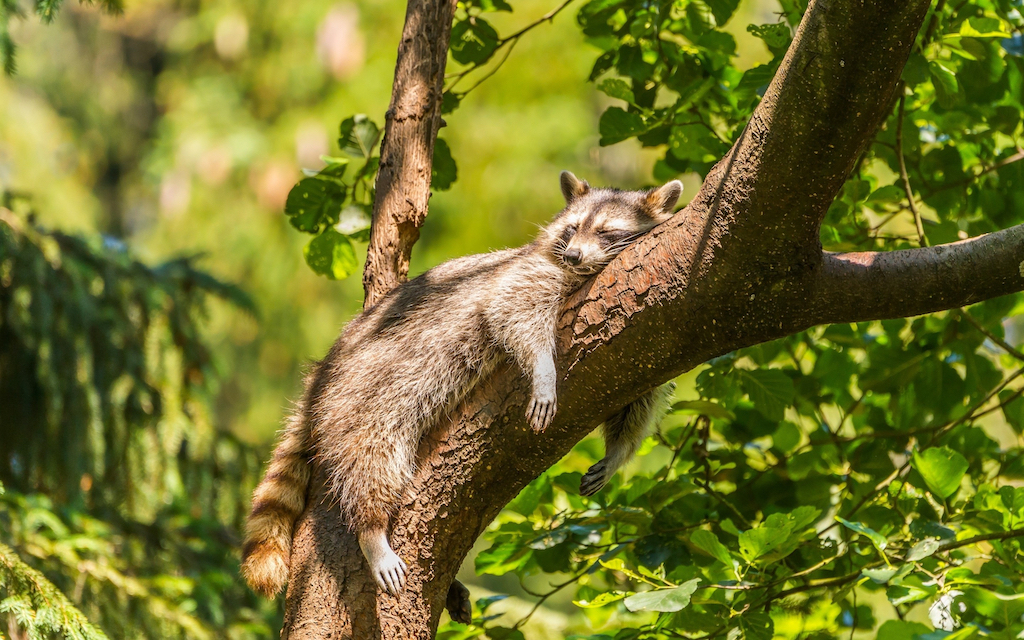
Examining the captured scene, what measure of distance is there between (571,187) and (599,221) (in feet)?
1.76

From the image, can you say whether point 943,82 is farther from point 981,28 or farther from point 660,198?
point 660,198

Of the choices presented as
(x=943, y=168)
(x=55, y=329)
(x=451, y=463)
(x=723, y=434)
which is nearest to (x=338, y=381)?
(x=451, y=463)

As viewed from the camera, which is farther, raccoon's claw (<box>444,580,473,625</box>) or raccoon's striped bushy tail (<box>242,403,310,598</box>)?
raccoon's claw (<box>444,580,473,625</box>)

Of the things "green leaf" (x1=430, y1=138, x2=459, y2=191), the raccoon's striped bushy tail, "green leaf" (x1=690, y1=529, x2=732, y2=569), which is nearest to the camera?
"green leaf" (x1=690, y1=529, x2=732, y2=569)

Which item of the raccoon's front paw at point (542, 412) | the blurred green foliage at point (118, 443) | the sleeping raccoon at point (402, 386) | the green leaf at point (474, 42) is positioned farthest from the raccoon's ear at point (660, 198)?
the blurred green foliage at point (118, 443)

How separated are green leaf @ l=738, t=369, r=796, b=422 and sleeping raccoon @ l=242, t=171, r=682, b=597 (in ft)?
1.13

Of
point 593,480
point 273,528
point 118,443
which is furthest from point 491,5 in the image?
point 118,443

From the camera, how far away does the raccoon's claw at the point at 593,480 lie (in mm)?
2818

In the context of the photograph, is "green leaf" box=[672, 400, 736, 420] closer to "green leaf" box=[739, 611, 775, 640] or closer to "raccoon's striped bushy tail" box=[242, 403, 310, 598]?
"green leaf" box=[739, 611, 775, 640]

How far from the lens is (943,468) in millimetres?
2176

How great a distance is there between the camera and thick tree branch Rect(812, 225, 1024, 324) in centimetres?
186

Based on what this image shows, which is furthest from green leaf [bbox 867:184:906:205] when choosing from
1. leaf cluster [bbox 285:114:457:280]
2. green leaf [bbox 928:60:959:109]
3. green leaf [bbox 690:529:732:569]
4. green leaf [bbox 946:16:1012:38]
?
leaf cluster [bbox 285:114:457:280]

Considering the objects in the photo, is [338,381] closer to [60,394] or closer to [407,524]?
[407,524]

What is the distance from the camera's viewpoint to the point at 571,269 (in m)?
2.85
